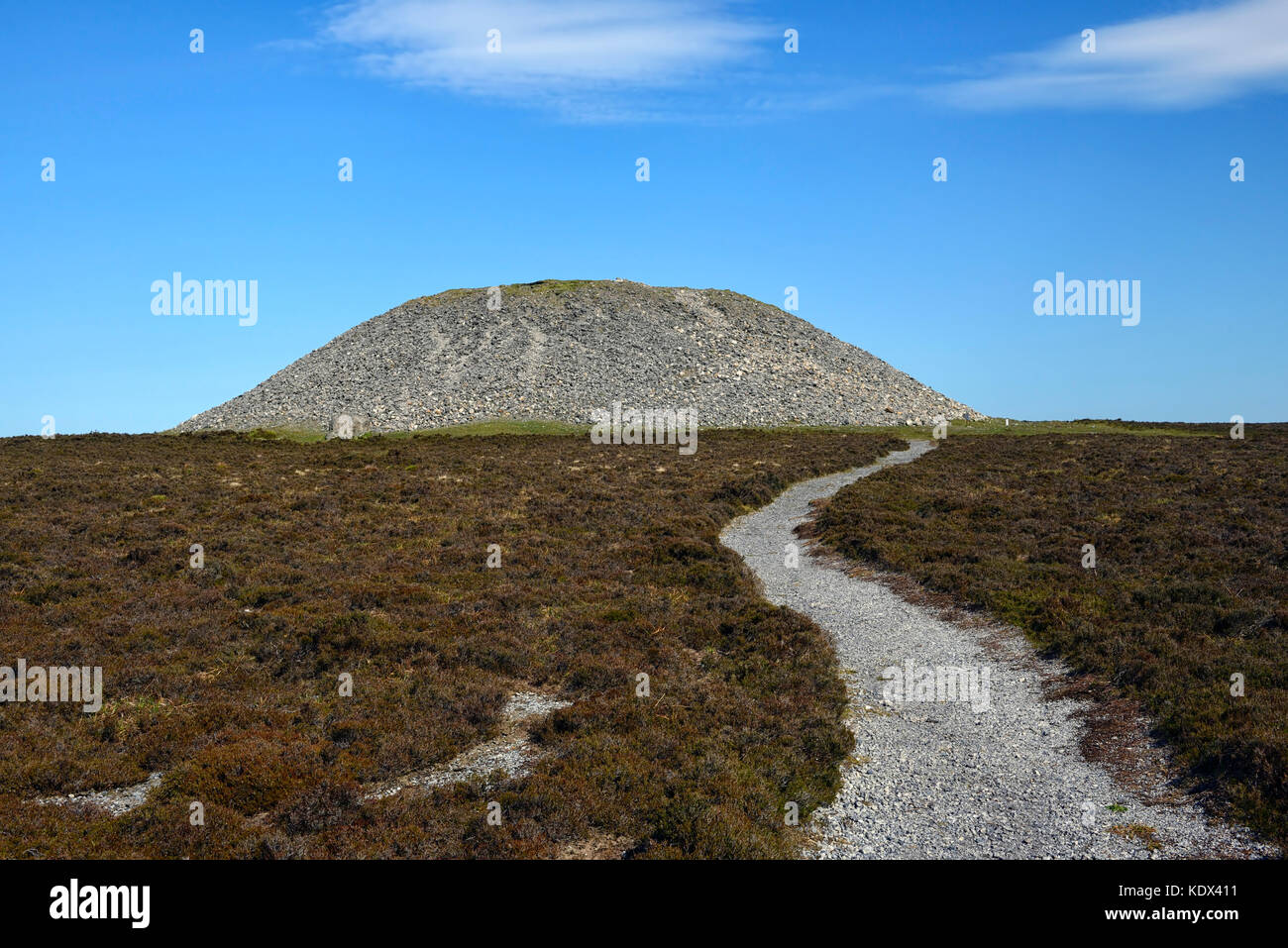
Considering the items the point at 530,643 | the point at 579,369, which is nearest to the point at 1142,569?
the point at 530,643

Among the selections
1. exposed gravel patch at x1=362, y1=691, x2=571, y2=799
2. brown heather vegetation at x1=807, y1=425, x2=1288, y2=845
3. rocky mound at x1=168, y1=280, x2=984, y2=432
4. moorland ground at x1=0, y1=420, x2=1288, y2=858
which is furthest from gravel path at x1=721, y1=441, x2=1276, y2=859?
rocky mound at x1=168, y1=280, x2=984, y2=432

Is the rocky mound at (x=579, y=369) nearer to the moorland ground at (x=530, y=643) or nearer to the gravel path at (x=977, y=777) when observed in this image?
the moorland ground at (x=530, y=643)

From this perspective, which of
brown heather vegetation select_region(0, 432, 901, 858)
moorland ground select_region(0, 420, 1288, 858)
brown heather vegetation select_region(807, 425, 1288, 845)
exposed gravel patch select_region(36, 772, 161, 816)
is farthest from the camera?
brown heather vegetation select_region(807, 425, 1288, 845)

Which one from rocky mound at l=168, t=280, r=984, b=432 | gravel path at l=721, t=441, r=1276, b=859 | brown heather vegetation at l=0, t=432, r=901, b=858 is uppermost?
rocky mound at l=168, t=280, r=984, b=432

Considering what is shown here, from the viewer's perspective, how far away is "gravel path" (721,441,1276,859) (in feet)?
33.7

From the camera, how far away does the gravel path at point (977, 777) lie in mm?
10266

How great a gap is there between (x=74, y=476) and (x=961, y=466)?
5168 centimetres

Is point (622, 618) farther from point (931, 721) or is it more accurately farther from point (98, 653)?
point (98, 653)

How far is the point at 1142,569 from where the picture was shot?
77.5ft

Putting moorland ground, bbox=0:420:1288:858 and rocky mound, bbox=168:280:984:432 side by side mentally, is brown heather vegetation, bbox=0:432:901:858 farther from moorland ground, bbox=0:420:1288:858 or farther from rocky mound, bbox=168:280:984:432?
rocky mound, bbox=168:280:984:432

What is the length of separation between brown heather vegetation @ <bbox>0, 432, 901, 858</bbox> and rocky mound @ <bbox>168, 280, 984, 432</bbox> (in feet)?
176

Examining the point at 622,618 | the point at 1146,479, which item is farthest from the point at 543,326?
the point at 622,618

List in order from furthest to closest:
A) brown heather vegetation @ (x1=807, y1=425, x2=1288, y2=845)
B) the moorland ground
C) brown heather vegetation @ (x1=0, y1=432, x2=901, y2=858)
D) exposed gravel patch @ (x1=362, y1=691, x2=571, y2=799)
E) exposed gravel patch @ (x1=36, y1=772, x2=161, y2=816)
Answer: brown heather vegetation @ (x1=807, y1=425, x2=1288, y2=845) < exposed gravel patch @ (x1=362, y1=691, x2=571, y2=799) < exposed gravel patch @ (x1=36, y1=772, x2=161, y2=816) < the moorland ground < brown heather vegetation @ (x1=0, y1=432, x2=901, y2=858)
